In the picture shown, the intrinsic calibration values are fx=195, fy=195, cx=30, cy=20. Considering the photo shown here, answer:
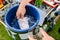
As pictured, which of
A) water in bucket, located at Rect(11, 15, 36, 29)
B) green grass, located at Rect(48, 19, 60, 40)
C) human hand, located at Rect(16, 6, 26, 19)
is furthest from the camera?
green grass, located at Rect(48, 19, 60, 40)

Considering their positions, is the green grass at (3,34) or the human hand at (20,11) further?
the green grass at (3,34)

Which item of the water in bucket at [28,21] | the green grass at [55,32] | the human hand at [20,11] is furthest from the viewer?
the green grass at [55,32]

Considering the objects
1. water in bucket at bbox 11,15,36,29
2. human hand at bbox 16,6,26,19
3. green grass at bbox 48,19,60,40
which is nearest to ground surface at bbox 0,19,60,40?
green grass at bbox 48,19,60,40

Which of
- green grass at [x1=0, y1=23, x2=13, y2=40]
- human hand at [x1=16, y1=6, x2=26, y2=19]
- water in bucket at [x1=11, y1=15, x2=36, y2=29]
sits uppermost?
human hand at [x1=16, y1=6, x2=26, y2=19]

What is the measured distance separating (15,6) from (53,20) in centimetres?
54

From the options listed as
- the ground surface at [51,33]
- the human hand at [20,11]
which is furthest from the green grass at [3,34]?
the human hand at [20,11]

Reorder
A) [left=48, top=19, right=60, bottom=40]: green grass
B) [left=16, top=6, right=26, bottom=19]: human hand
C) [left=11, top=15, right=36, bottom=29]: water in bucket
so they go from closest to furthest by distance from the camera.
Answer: [left=16, top=6, right=26, bottom=19]: human hand, [left=11, top=15, right=36, bottom=29]: water in bucket, [left=48, top=19, right=60, bottom=40]: green grass

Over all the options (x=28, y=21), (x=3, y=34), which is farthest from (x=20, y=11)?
(x=3, y=34)

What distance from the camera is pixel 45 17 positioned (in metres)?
2.22

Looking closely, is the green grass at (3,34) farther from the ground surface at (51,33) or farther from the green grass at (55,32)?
the green grass at (55,32)

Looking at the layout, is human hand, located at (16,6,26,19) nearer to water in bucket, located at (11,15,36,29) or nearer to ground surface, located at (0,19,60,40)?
water in bucket, located at (11,15,36,29)

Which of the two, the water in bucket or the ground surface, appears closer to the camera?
the water in bucket

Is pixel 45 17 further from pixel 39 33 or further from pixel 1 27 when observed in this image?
pixel 1 27

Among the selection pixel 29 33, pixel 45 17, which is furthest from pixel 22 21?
pixel 45 17
